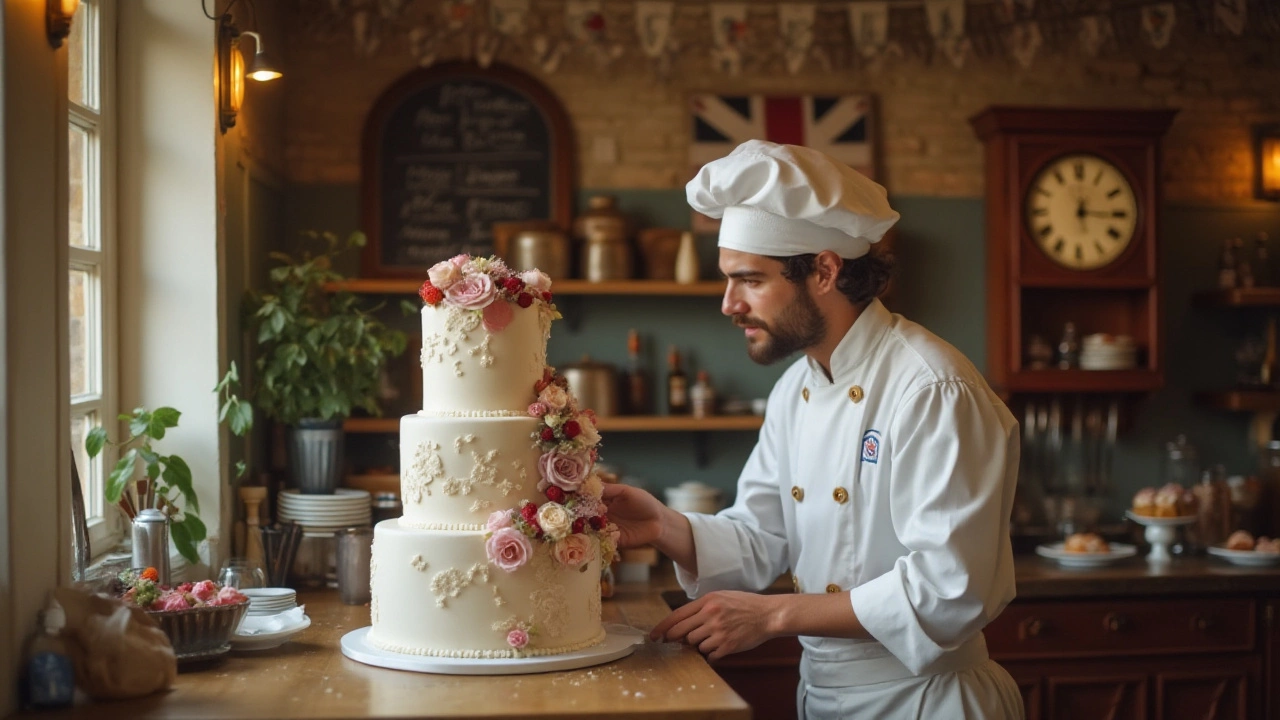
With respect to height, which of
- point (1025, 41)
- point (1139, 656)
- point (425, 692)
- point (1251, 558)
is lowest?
point (1139, 656)

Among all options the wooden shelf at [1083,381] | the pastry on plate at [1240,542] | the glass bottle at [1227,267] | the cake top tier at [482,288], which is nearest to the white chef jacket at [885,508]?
the cake top tier at [482,288]

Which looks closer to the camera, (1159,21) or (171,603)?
(171,603)

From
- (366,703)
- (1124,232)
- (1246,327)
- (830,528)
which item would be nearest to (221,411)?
(366,703)

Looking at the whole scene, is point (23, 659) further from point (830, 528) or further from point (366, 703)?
point (830, 528)

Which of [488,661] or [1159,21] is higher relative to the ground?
[1159,21]

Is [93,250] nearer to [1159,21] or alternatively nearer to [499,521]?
[499,521]

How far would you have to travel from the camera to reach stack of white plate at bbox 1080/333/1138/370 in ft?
15.2

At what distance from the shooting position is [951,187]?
15.9ft

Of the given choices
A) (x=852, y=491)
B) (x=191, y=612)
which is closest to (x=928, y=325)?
(x=852, y=491)

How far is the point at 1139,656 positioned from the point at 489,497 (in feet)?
8.69

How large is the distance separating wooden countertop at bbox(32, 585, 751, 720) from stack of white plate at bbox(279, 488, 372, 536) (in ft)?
3.59

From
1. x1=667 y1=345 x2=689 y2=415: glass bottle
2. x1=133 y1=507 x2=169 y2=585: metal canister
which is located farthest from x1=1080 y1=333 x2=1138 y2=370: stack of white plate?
x1=133 y1=507 x2=169 y2=585: metal canister

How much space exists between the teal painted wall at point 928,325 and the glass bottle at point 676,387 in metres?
0.10

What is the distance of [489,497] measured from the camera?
2.50 meters
